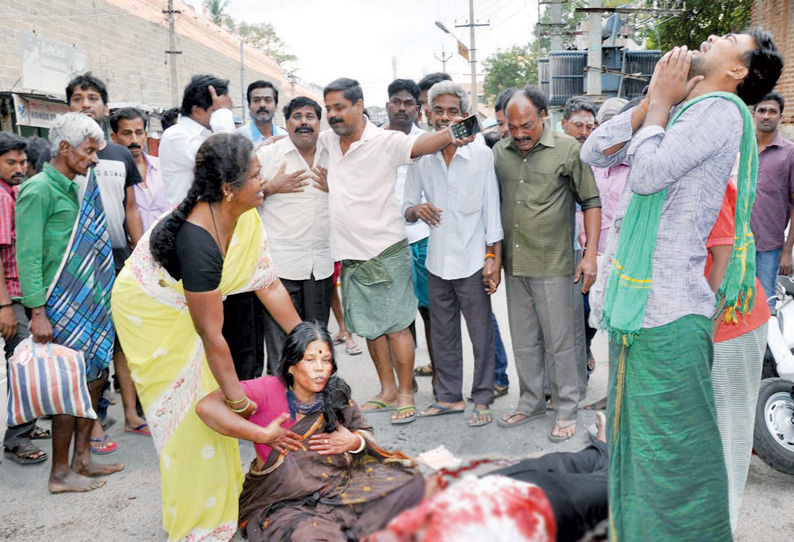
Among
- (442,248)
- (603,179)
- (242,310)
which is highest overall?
(603,179)

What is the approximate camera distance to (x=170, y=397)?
3.07m

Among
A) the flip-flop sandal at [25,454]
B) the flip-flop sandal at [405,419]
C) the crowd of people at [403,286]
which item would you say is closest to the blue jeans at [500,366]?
the crowd of people at [403,286]

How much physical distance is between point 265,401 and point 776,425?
94.1 inches

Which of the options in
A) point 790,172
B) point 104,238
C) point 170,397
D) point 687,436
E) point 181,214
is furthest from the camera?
point 790,172

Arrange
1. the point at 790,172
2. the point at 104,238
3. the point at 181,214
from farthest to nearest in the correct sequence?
the point at 790,172 < the point at 104,238 < the point at 181,214

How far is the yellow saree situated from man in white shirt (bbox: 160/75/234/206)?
128 cm

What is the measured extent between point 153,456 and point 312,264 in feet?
4.69

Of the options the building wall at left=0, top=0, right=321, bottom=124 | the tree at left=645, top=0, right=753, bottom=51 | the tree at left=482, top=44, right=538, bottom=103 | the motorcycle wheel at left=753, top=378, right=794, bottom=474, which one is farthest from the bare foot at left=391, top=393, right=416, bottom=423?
the tree at left=482, top=44, right=538, bottom=103

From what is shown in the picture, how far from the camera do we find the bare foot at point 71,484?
11.7ft

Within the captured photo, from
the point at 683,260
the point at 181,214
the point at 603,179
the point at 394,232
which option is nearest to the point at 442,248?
the point at 394,232

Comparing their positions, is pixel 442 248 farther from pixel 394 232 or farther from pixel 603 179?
pixel 603 179

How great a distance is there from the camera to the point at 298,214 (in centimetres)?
442

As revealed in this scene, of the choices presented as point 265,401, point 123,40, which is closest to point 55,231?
point 265,401

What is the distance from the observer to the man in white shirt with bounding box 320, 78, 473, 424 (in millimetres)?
4234
